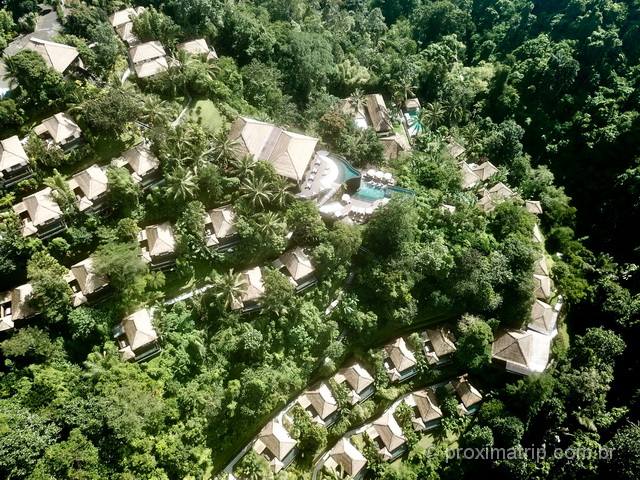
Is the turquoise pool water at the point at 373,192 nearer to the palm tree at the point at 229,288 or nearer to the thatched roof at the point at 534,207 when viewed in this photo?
the thatched roof at the point at 534,207

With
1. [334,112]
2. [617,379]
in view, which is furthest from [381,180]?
[617,379]

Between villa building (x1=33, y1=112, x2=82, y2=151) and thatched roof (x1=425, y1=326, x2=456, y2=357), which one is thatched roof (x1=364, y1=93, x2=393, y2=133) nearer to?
thatched roof (x1=425, y1=326, x2=456, y2=357)

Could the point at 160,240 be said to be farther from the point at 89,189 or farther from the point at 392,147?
the point at 392,147

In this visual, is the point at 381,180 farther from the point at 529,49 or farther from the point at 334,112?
the point at 529,49

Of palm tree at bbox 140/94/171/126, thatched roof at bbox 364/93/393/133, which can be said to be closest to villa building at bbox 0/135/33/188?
palm tree at bbox 140/94/171/126

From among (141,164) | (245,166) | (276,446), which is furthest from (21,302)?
(276,446)
